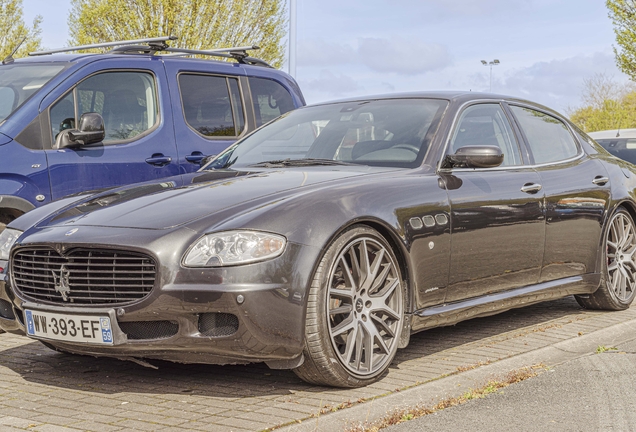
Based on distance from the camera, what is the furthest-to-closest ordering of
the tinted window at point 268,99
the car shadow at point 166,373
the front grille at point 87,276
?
the tinted window at point 268,99, the car shadow at point 166,373, the front grille at point 87,276

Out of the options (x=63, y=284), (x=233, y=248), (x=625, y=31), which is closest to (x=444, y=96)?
(x=233, y=248)

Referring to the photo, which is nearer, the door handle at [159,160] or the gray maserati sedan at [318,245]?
the gray maserati sedan at [318,245]

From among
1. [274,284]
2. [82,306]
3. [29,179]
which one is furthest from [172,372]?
[29,179]

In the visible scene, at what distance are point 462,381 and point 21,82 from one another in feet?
14.9

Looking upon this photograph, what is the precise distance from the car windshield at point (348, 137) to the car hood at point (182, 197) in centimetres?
27

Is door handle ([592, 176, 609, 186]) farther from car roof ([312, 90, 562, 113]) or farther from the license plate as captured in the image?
the license plate

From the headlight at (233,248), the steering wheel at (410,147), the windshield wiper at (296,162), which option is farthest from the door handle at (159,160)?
the headlight at (233,248)

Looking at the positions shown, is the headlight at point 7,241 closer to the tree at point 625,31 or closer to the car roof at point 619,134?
the car roof at point 619,134

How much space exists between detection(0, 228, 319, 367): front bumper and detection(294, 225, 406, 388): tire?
11 cm

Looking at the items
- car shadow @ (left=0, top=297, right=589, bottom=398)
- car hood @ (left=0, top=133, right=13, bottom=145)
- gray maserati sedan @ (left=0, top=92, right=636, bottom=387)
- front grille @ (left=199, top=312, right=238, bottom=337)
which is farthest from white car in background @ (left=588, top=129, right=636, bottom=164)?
front grille @ (left=199, top=312, right=238, bottom=337)

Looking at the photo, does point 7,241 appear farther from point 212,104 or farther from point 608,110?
point 608,110

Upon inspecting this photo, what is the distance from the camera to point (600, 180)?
709 cm

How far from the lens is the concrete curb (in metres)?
4.07

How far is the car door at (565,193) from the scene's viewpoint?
252 inches
